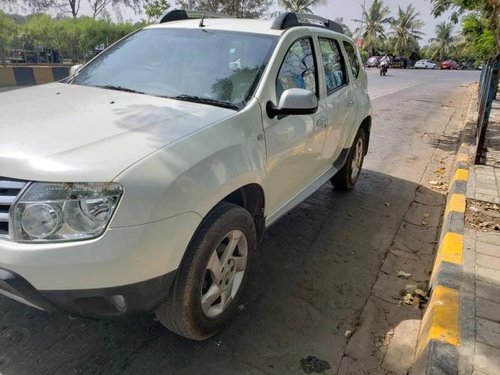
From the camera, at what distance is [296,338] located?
2766 mm

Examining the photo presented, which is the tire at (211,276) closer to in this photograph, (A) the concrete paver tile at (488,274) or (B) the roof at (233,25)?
(B) the roof at (233,25)

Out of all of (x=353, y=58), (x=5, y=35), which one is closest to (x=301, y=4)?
(x=5, y=35)

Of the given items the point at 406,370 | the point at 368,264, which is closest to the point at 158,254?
the point at 406,370

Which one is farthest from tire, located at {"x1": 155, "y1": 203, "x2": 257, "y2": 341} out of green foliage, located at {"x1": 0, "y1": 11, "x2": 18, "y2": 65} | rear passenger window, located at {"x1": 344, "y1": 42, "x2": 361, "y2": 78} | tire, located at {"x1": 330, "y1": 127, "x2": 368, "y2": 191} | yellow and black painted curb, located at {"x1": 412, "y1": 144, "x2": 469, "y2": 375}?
green foliage, located at {"x1": 0, "y1": 11, "x2": 18, "y2": 65}

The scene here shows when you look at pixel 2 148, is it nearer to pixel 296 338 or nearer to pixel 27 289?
pixel 27 289

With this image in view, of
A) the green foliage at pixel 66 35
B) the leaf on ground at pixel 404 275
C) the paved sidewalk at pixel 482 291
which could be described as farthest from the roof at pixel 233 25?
the green foliage at pixel 66 35

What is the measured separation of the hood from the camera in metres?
1.91

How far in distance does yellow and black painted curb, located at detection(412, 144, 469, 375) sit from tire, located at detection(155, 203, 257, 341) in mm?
1161

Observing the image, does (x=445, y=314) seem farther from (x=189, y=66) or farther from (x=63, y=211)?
(x=189, y=66)

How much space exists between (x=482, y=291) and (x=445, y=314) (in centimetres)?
48

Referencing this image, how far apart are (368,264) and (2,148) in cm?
295

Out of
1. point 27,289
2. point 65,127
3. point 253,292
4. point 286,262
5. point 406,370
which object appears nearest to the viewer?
point 27,289

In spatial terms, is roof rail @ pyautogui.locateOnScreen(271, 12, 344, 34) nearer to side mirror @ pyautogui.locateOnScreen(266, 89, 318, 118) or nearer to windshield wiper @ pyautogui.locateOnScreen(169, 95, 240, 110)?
side mirror @ pyautogui.locateOnScreen(266, 89, 318, 118)

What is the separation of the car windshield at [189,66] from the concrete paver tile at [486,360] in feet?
6.48
